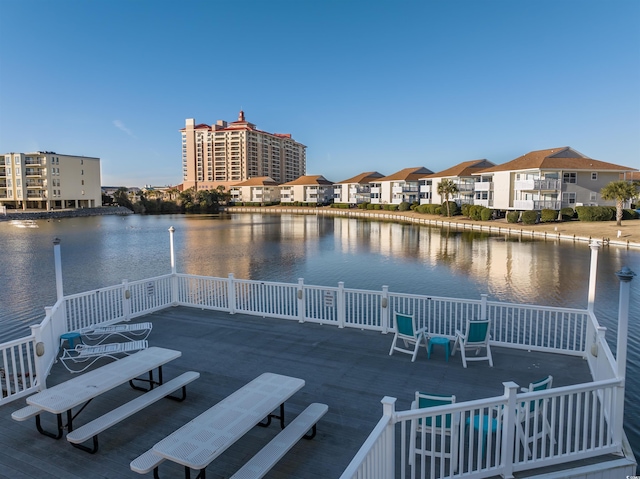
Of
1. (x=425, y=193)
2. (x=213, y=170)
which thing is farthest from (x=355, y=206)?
(x=213, y=170)

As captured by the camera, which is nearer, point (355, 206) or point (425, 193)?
point (425, 193)

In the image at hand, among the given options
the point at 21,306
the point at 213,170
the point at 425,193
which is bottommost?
the point at 21,306

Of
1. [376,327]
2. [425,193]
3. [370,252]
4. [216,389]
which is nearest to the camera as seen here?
[216,389]

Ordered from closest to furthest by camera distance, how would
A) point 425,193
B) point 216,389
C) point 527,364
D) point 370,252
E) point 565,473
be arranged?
1. point 565,473
2. point 216,389
3. point 527,364
4. point 370,252
5. point 425,193

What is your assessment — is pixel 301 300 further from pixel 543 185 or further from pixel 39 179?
pixel 39 179

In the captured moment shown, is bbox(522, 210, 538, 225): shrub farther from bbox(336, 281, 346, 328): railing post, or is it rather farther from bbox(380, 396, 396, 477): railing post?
bbox(380, 396, 396, 477): railing post

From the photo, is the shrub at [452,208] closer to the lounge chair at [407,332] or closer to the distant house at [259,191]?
the lounge chair at [407,332]

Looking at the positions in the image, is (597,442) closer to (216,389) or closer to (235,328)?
(216,389)

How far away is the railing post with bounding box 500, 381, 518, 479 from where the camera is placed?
4.22 meters

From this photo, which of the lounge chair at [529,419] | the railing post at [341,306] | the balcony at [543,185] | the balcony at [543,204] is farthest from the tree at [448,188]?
the lounge chair at [529,419]

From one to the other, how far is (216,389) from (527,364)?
515 cm

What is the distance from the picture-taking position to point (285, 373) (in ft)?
22.8

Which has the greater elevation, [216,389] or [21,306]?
[216,389]

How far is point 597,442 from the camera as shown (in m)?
5.03
